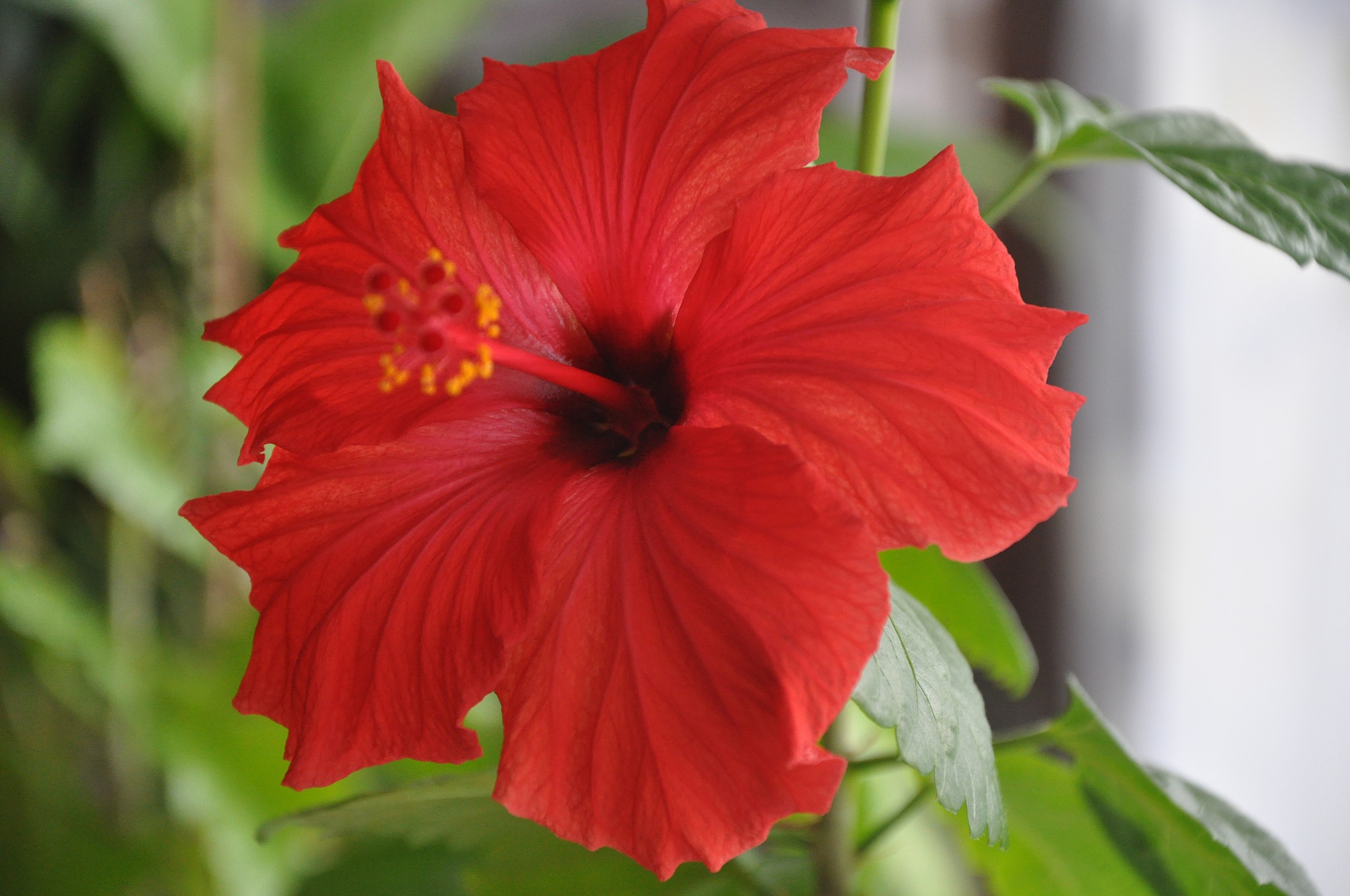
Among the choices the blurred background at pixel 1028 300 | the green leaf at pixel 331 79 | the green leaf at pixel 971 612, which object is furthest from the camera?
the green leaf at pixel 331 79

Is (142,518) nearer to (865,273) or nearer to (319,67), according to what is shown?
(319,67)

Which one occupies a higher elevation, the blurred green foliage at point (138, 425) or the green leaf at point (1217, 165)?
the green leaf at point (1217, 165)

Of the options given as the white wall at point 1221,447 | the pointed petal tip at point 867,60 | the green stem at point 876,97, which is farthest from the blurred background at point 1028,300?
the pointed petal tip at point 867,60

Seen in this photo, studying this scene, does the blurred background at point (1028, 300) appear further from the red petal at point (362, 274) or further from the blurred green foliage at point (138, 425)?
the red petal at point (362, 274)

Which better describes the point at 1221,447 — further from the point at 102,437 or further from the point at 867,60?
the point at 102,437

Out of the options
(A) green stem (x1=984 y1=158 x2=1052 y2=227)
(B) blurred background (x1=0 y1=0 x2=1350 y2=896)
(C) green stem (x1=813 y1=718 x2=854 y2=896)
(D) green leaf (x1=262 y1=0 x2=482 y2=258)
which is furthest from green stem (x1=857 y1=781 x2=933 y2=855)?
(D) green leaf (x1=262 y1=0 x2=482 y2=258)

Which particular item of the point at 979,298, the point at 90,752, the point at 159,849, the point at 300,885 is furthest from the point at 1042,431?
the point at 90,752

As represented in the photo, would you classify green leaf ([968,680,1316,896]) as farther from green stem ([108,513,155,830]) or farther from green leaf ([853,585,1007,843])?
green stem ([108,513,155,830])
